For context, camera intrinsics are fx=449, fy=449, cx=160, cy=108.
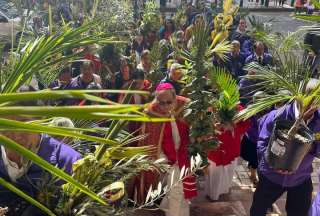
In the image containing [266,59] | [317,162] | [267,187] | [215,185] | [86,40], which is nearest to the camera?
[86,40]

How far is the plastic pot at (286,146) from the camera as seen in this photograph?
3.06 m

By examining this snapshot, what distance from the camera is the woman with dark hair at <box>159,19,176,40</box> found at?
10258mm

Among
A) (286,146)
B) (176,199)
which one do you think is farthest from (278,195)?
(176,199)

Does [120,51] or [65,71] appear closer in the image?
[65,71]

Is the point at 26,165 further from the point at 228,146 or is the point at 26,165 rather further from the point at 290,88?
the point at 228,146

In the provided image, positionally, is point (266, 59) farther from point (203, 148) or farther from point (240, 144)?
point (203, 148)

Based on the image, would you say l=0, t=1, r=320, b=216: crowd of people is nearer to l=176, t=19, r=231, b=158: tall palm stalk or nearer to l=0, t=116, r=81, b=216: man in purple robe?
l=0, t=116, r=81, b=216: man in purple robe

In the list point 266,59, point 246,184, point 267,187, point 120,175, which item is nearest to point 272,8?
point 266,59

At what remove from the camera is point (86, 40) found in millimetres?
1625

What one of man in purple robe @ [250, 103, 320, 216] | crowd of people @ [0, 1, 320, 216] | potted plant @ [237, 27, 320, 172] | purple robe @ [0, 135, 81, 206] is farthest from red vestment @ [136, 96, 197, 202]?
purple robe @ [0, 135, 81, 206]

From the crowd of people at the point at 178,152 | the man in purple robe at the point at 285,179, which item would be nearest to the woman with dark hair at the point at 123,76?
the crowd of people at the point at 178,152

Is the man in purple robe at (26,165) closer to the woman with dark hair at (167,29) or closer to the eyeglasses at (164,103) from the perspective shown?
the eyeglasses at (164,103)

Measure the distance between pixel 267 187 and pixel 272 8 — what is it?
23.9 m

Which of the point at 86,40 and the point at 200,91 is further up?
the point at 86,40
